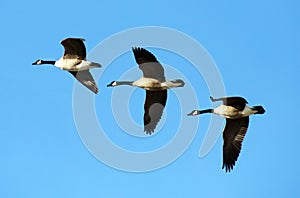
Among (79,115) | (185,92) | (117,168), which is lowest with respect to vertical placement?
(117,168)

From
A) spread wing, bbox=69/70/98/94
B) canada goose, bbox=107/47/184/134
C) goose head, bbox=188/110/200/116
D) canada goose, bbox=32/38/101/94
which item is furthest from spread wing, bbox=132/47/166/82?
goose head, bbox=188/110/200/116

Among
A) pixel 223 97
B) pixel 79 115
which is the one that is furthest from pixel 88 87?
pixel 223 97

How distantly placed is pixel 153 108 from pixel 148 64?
211 centimetres

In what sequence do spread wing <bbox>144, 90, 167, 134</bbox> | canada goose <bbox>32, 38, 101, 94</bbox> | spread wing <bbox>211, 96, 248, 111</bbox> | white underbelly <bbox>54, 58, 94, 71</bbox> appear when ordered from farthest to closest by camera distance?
1. spread wing <bbox>144, 90, 167, 134</bbox>
2. white underbelly <bbox>54, 58, 94, 71</bbox>
3. spread wing <bbox>211, 96, 248, 111</bbox>
4. canada goose <bbox>32, 38, 101, 94</bbox>

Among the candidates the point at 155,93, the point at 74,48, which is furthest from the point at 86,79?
the point at 155,93

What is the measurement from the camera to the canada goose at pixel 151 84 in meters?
18.5

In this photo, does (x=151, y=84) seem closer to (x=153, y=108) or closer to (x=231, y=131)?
(x=153, y=108)

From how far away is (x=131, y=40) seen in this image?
18.8 meters

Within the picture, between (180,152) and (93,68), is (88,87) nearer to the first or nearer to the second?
(93,68)

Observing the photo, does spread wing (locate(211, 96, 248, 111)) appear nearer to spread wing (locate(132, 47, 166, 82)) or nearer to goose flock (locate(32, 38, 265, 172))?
goose flock (locate(32, 38, 265, 172))

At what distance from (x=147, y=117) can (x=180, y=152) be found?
5.73ft

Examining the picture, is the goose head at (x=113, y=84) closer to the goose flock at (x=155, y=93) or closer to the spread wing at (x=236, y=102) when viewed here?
the goose flock at (x=155, y=93)

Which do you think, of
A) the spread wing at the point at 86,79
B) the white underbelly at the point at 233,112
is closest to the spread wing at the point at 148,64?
the spread wing at the point at 86,79

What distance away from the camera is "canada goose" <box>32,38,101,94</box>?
1809 cm
